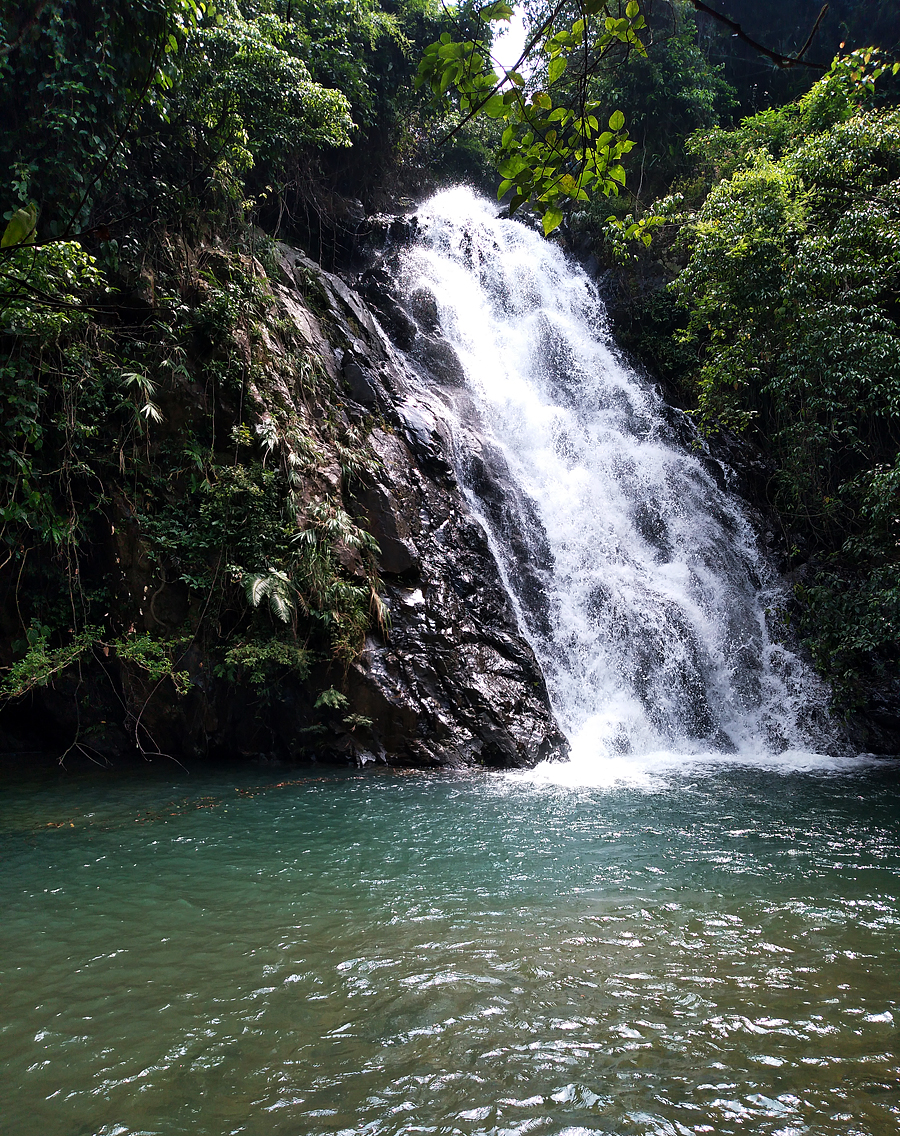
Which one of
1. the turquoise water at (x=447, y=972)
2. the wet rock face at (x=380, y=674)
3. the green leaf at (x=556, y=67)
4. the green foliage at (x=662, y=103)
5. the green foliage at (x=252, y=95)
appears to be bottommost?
A: the turquoise water at (x=447, y=972)

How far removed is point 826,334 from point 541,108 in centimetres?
1164

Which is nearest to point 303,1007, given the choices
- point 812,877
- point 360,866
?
point 360,866

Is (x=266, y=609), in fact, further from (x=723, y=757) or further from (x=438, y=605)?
(x=723, y=757)

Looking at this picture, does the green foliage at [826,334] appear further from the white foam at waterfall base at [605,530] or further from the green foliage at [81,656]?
the green foliage at [81,656]

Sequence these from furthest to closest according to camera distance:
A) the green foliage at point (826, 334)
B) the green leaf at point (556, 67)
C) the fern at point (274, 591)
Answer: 1. the green foliage at point (826, 334)
2. the fern at point (274, 591)
3. the green leaf at point (556, 67)

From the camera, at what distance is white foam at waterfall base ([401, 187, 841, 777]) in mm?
11172

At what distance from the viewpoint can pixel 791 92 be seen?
70.8 ft

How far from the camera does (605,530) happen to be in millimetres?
13383

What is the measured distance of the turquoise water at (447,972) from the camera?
2.76 metres

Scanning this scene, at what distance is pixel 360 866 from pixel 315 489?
620 centimetres

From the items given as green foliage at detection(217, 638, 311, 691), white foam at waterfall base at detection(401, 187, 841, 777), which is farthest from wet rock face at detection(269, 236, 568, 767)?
green foliage at detection(217, 638, 311, 691)

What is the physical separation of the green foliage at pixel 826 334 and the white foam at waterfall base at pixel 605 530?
1232 millimetres

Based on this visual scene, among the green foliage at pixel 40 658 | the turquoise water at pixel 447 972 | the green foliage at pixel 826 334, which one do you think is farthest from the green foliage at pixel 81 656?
the green foliage at pixel 826 334

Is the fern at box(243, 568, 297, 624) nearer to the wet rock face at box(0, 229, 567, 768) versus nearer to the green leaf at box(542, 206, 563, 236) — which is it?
the wet rock face at box(0, 229, 567, 768)
